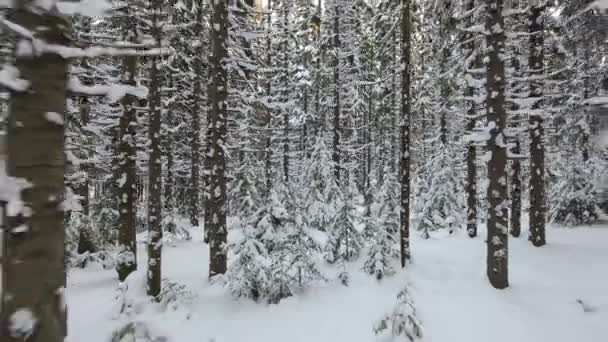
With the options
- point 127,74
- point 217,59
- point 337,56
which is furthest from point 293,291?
point 337,56

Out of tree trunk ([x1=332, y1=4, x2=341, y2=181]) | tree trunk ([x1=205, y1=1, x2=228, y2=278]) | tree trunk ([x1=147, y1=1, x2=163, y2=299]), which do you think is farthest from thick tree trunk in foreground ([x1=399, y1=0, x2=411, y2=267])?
tree trunk ([x1=332, y1=4, x2=341, y2=181])

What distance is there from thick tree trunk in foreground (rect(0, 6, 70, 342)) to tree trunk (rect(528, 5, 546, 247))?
1359 cm

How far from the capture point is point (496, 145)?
8.83 meters

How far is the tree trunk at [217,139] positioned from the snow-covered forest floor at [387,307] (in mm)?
950

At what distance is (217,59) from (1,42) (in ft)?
25.9

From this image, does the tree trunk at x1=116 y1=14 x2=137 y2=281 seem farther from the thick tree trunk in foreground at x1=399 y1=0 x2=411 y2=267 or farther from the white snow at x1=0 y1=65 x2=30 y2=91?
the white snow at x1=0 y1=65 x2=30 y2=91

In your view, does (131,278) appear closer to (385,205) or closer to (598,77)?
(385,205)

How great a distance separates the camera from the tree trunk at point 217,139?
9.42 m

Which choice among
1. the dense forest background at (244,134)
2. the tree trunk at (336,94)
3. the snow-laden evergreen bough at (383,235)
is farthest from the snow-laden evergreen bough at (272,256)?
the tree trunk at (336,94)

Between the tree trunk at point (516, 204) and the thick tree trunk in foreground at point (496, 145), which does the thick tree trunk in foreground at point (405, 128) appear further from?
the tree trunk at point (516, 204)

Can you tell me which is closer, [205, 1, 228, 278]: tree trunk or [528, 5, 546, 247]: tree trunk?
[205, 1, 228, 278]: tree trunk

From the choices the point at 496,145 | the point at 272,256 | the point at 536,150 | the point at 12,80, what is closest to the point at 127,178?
the point at 272,256

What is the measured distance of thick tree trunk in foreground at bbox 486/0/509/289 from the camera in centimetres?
871

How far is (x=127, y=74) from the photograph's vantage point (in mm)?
9922
